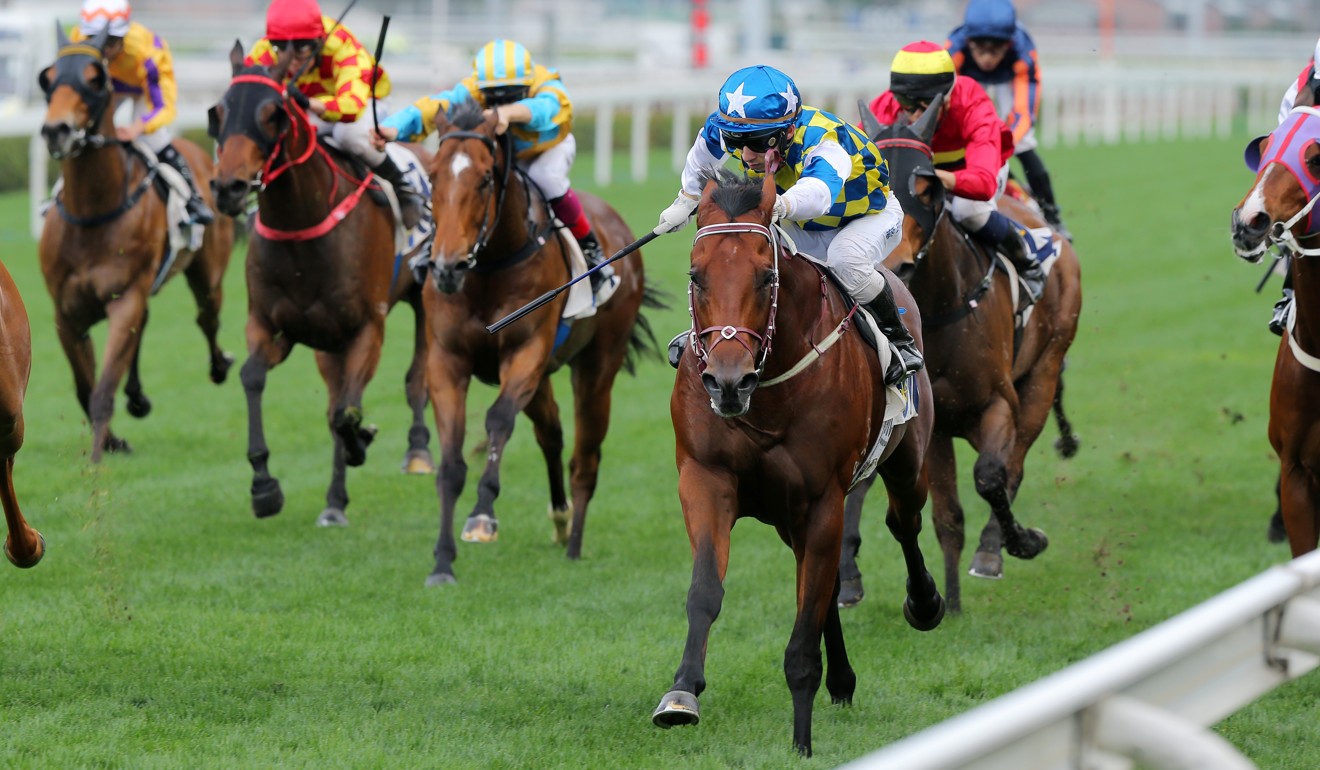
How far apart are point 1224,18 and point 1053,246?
181ft

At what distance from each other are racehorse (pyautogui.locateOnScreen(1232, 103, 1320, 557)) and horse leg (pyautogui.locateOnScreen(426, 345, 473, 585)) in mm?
3093

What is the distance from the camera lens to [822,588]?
4.59 m

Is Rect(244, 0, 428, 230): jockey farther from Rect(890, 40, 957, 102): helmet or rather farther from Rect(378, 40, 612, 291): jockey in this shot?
Rect(890, 40, 957, 102): helmet

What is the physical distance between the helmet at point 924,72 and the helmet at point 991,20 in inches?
60.2

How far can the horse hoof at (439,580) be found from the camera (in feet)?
21.9

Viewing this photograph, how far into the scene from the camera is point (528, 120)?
7168 millimetres

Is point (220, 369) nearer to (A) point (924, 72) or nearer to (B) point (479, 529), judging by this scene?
(B) point (479, 529)

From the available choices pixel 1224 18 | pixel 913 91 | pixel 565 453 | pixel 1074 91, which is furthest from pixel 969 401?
pixel 1224 18

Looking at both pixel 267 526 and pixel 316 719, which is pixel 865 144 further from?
pixel 267 526

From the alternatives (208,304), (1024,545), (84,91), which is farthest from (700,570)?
(208,304)

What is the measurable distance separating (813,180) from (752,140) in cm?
29

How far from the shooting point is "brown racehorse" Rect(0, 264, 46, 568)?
508cm

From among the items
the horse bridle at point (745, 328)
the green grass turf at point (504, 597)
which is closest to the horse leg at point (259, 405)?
the green grass turf at point (504, 597)

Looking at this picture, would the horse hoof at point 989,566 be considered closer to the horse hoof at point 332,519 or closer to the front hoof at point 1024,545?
the front hoof at point 1024,545
